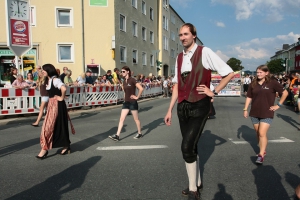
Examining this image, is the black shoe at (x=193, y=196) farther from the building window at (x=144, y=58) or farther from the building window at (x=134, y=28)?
the building window at (x=144, y=58)

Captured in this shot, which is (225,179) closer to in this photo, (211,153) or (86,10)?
(211,153)

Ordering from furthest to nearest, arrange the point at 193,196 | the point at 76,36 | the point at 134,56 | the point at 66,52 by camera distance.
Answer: the point at 134,56
the point at 66,52
the point at 76,36
the point at 193,196

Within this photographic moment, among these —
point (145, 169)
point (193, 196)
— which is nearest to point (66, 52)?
point (145, 169)

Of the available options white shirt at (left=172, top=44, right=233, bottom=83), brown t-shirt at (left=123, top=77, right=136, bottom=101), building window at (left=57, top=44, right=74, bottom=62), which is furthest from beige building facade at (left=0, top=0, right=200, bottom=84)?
white shirt at (left=172, top=44, right=233, bottom=83)

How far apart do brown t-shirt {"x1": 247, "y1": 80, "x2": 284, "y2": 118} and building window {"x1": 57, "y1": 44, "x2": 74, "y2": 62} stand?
19652mm

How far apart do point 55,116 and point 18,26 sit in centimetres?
696

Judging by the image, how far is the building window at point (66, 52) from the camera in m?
22.1

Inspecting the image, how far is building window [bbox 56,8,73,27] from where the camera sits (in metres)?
A: 22.0

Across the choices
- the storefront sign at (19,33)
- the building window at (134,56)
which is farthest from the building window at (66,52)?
the storefront sign at (19,33)

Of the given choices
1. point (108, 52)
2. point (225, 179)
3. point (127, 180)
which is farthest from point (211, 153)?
point (108, 52)

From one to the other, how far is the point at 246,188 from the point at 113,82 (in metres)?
13.3

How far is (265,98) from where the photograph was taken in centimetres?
474

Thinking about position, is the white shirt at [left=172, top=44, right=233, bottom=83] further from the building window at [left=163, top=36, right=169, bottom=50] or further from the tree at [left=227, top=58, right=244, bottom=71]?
the tree at [left=227, top=58, right=244, bottom=71]

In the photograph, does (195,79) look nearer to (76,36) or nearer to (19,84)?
(19,84)
